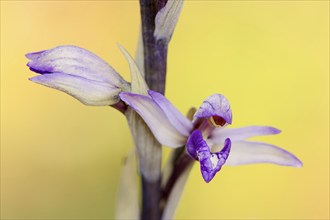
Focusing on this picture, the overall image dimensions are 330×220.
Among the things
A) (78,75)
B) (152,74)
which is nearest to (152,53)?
(152,74)

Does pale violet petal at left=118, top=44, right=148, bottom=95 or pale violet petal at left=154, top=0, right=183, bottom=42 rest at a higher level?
pale violet petal at left=154, top=0, right=183, bottom=42

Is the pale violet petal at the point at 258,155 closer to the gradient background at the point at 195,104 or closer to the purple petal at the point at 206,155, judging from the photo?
the purple petal at the point at 206,155

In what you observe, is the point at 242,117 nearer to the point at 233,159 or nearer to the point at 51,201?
the point at 51,201

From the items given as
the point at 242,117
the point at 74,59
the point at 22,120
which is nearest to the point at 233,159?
the point at 74,59

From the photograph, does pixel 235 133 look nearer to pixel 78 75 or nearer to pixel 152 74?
pixel 152 74

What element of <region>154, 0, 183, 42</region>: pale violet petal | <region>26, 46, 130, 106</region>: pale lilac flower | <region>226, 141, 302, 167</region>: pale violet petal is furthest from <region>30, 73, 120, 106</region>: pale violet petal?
<region>226, 141, 302, 167</region>: pale violet petal

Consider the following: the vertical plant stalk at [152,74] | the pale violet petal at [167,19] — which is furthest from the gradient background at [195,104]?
the pale violet petal at [167,19]

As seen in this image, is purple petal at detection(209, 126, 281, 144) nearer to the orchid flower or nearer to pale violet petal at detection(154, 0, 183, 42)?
the orchid flower
